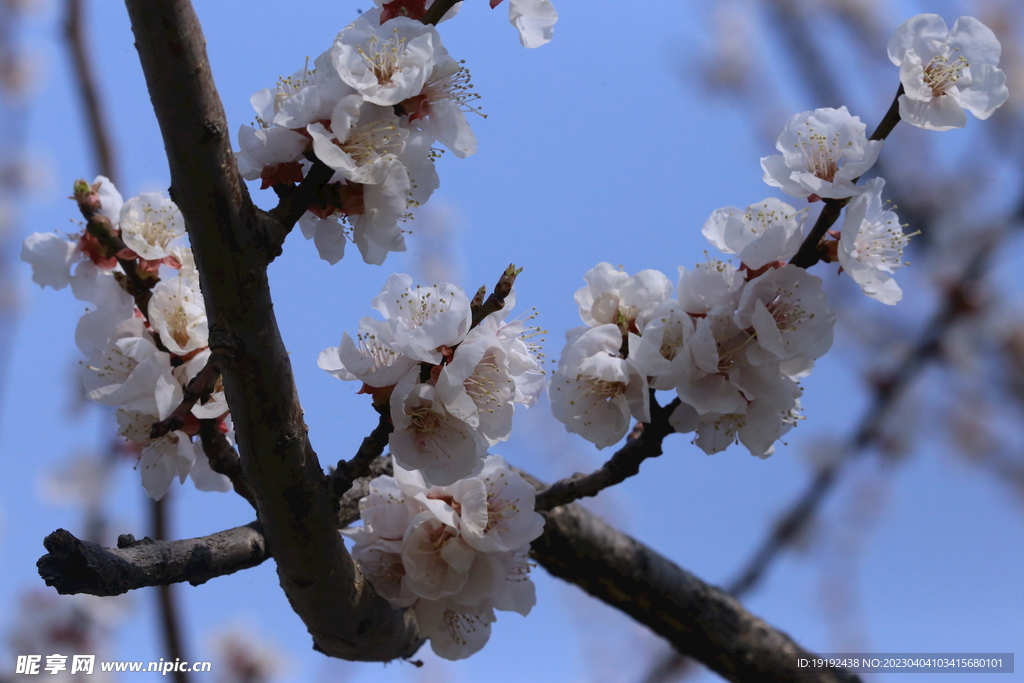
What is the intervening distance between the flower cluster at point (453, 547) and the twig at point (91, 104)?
1.03m

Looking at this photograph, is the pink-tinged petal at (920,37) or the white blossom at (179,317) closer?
the pink-tinged petal at (920,37)

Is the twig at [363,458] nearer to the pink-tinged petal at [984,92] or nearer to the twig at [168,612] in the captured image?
the twig at [168,612]

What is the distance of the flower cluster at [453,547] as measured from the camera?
1.37 m

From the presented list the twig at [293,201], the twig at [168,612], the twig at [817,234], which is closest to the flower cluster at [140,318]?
the twig at [168,612]

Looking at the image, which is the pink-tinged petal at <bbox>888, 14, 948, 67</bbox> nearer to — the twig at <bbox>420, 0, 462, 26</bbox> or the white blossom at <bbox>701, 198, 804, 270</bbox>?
the white blossom at <bbox>701, 198, 804, 270</bbox>

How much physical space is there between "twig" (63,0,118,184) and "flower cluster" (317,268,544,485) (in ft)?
3.15

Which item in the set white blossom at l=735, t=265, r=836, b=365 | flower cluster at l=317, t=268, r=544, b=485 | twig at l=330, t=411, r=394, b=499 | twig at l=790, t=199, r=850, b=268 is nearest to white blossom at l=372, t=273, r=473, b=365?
flower cluster at l=317, t=268, r=544, b=485

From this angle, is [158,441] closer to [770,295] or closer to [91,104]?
[91,104]

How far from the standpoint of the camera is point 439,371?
1157mm

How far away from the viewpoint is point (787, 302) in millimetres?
1257

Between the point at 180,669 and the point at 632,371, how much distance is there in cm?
126

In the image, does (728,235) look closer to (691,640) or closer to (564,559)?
(564,559)

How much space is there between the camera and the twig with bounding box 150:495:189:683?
170cm

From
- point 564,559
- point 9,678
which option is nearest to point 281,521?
point 564,559
